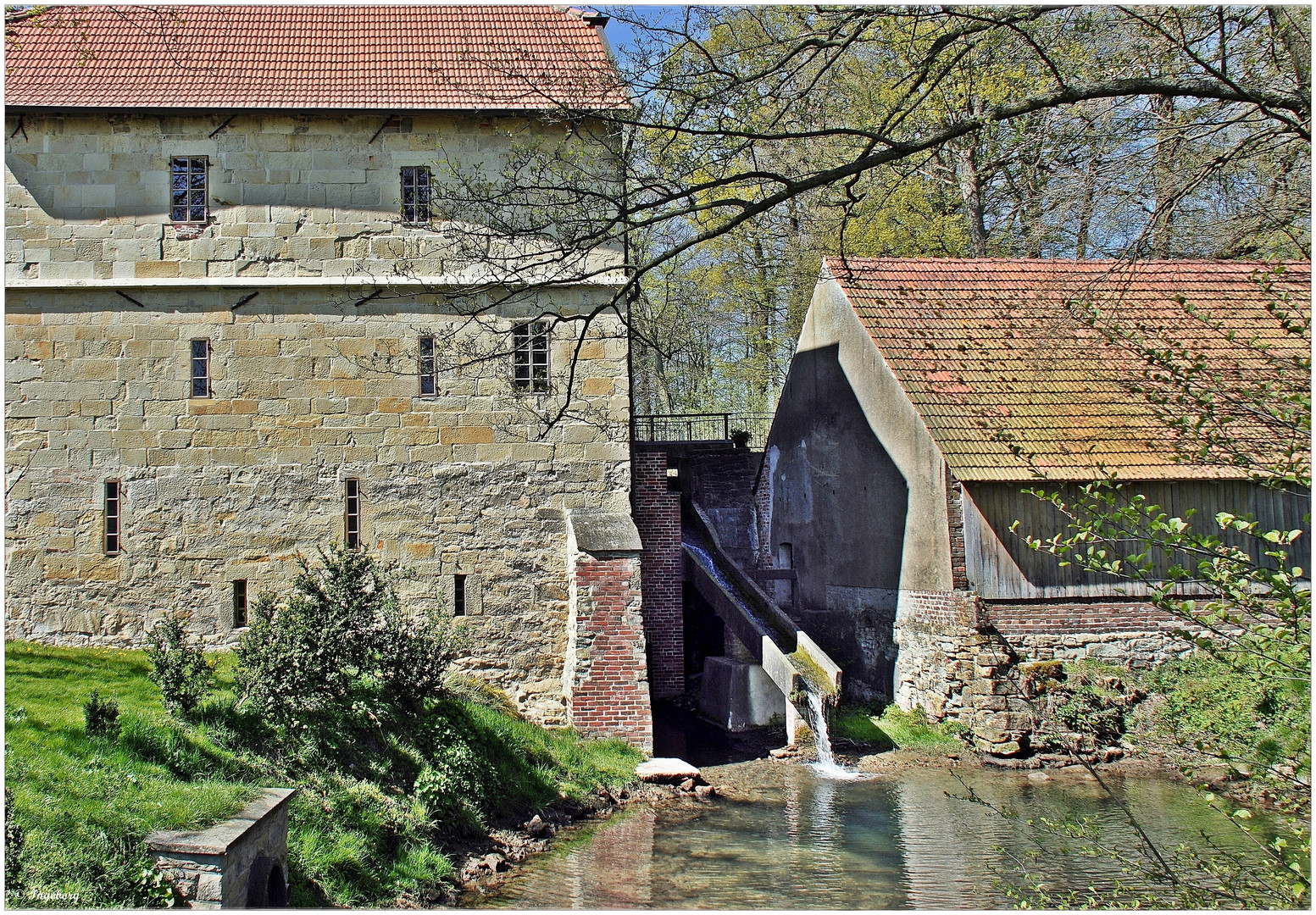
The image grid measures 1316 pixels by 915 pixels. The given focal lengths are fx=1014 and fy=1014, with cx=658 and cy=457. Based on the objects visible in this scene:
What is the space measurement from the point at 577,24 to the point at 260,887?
1170cm

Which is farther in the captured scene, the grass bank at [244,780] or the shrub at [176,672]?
the shrub at [176,672]

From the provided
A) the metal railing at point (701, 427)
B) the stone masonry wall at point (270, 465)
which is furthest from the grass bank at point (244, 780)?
the metal railing at point (701, 427)

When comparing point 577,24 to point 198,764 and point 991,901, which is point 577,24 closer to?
point 198,764

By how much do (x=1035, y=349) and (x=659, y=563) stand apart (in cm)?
651

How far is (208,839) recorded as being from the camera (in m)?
6.20

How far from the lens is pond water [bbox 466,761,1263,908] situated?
→ 819 cm

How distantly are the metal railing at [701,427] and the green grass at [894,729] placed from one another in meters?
9.04

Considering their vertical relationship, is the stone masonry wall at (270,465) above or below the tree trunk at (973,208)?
below

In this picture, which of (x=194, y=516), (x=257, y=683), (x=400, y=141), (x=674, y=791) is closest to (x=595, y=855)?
(x=674, y=791)

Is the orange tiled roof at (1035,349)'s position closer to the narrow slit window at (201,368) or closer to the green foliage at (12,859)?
the narrow slit window at (201,368)

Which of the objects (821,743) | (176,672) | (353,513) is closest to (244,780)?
(176,672)

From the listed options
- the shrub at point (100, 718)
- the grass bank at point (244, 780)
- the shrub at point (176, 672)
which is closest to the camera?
the grass bank at point (244, 780)

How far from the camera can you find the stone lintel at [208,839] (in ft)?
19.9

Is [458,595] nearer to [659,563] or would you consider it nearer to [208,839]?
[659,563]
